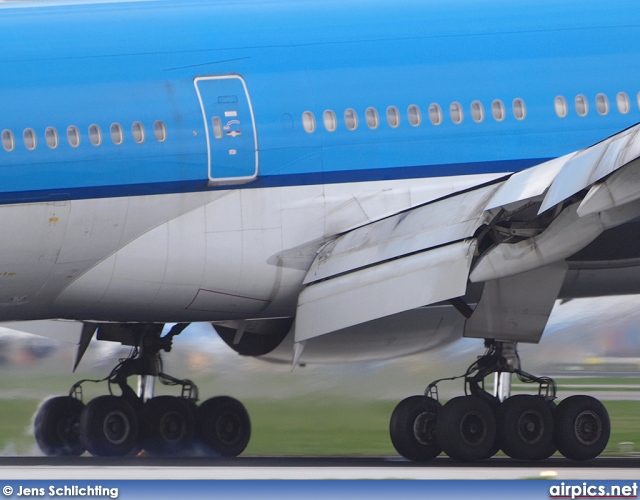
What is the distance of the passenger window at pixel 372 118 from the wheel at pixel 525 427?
3.12 m

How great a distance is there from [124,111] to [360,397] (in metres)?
5.79

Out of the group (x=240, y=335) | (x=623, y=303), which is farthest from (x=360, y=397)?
(x=623, y=303)

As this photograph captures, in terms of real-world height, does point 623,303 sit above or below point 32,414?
above

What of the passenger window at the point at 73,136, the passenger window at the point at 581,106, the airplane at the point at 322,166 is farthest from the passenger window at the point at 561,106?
the passenger window at the point at 73,136

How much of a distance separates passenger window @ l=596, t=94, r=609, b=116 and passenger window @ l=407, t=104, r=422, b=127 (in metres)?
1.91

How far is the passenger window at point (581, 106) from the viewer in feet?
51.1

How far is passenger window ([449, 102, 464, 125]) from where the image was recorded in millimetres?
15406

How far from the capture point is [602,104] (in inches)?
615

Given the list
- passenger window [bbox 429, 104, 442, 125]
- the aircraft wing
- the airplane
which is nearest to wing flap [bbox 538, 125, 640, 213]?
the aircraft wing

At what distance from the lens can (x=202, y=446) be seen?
17.6 metres

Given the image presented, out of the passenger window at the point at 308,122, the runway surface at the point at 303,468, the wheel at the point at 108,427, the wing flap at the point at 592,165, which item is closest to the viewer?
the wing flap at the point at 592,165

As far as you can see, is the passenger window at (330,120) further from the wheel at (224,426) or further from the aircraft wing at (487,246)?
the wheel at (224,426)

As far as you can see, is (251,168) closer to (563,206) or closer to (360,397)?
(563,206)
